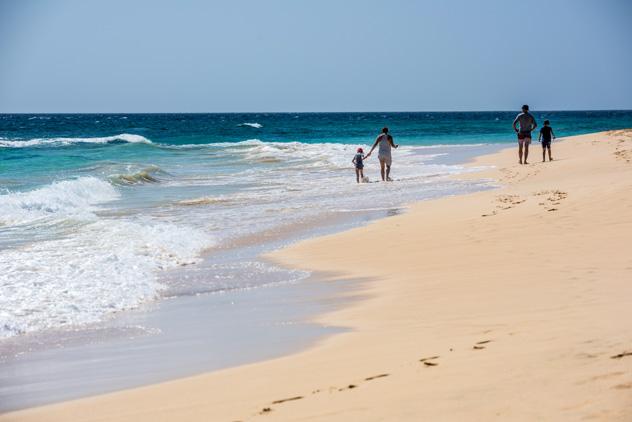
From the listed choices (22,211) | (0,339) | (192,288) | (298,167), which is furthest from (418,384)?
(298,167)

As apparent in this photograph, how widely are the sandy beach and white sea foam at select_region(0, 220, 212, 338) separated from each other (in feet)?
5.88

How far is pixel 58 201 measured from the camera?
18.0m

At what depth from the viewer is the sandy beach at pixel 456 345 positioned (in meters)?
3.82

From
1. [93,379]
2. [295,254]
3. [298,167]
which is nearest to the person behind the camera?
[93,379]

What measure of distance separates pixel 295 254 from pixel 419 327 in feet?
14.9

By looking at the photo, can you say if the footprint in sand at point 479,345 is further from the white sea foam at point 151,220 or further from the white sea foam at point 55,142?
the white sea foam at point 55,142

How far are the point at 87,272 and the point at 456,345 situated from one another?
196 inches

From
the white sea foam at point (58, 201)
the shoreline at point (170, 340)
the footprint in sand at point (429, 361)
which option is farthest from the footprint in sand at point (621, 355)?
the white sea foam at point (58, 201)

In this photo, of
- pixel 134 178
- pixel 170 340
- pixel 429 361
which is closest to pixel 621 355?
pixel 429 361

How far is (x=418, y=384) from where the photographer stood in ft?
13.7

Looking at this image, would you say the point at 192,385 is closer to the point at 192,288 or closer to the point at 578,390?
the point at 578,390

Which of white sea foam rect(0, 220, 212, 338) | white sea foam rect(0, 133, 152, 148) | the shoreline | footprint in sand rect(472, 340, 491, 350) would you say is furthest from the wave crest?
white sea foam rect(0, 133, 152, 148)

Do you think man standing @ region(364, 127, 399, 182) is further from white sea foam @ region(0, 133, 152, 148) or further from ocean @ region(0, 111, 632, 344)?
white sea foam @ region(0, 133, 152, 148)

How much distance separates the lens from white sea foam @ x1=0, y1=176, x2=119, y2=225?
14453 millimetres
